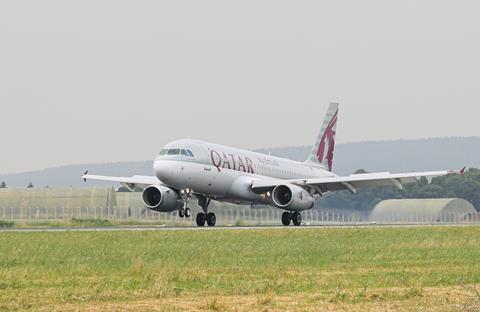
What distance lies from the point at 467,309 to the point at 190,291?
5.63m

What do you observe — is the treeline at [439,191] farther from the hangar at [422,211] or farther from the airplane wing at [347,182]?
the airplane wing at [347,182]

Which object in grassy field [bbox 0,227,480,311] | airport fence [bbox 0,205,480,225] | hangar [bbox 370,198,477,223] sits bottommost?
grassy field [bbox 0,227,480,311]

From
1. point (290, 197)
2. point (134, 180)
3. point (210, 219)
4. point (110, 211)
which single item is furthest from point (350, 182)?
point (110, 211)

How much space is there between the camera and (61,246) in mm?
36375

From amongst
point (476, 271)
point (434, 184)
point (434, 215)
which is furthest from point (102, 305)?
point (434, 184)

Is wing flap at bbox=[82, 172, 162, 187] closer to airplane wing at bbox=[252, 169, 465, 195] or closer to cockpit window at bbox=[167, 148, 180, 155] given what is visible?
airplane wing at bbox=[252, 169, 465, 195]

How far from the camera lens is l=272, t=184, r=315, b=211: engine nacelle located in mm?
61406

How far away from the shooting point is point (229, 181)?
2386 inches

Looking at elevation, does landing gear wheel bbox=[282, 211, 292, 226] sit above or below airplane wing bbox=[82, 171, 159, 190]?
below

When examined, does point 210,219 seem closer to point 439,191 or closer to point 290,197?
point 290,197

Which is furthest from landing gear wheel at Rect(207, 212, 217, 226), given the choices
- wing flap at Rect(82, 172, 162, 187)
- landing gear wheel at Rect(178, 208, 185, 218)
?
landing gear wheel at Rect(178, 208, 185, 218)

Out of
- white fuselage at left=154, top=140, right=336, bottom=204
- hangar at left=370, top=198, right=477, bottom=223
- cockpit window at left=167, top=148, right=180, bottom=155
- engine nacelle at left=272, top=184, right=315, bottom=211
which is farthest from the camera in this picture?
hangar at left=370, top=198, right=477, bottom=223

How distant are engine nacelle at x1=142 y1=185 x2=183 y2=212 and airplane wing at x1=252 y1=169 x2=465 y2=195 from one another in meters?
4.59

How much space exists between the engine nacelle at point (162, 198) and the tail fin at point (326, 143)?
16.8 m
